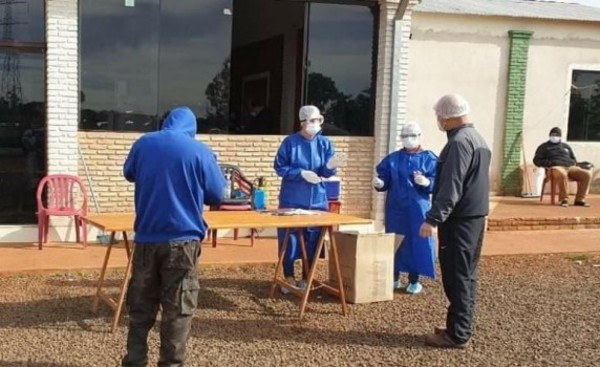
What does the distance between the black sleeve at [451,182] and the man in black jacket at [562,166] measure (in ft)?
25.6

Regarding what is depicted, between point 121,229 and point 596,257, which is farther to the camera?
point 596,257

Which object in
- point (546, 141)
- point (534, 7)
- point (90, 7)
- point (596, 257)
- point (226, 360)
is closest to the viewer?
point (226, 360)

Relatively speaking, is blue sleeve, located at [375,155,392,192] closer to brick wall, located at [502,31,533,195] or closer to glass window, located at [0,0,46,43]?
glass window, located at [0,0,46,43]

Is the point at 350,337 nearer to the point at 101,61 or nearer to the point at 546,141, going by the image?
the point at 101,61

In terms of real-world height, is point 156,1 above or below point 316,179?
above

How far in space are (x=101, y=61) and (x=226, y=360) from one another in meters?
4.85

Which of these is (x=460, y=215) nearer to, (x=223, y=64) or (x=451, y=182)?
(x=451, y=182)

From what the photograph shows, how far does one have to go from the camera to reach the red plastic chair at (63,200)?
7.90m

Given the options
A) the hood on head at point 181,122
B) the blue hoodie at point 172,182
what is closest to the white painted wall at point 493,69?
the hood on head at point 181,122

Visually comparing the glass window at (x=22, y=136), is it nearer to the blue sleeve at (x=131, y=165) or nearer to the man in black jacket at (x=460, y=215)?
the blue sleeve at (x=131, y=165)

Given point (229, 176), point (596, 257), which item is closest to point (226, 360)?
point (229, 176)

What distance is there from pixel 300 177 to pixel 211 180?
2.13 m

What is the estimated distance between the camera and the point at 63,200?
8.16 metres

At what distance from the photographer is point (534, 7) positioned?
1560 cm
